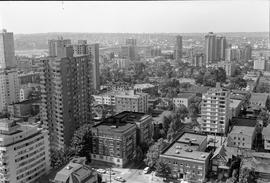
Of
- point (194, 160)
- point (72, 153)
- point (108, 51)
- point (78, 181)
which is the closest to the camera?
point (78, 181)

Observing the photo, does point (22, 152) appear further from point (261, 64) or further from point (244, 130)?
point (261, 64)

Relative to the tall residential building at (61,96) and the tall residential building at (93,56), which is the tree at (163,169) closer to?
the tall residential building at (61,96)

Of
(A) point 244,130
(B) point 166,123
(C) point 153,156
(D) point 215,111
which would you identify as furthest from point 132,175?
(D) point 215,111

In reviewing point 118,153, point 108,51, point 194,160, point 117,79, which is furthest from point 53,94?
point 108,51

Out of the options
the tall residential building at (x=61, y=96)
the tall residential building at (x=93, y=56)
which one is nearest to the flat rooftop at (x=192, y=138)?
the tall residential building at (x=61, y=96)

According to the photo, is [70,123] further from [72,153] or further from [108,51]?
[108,51]
